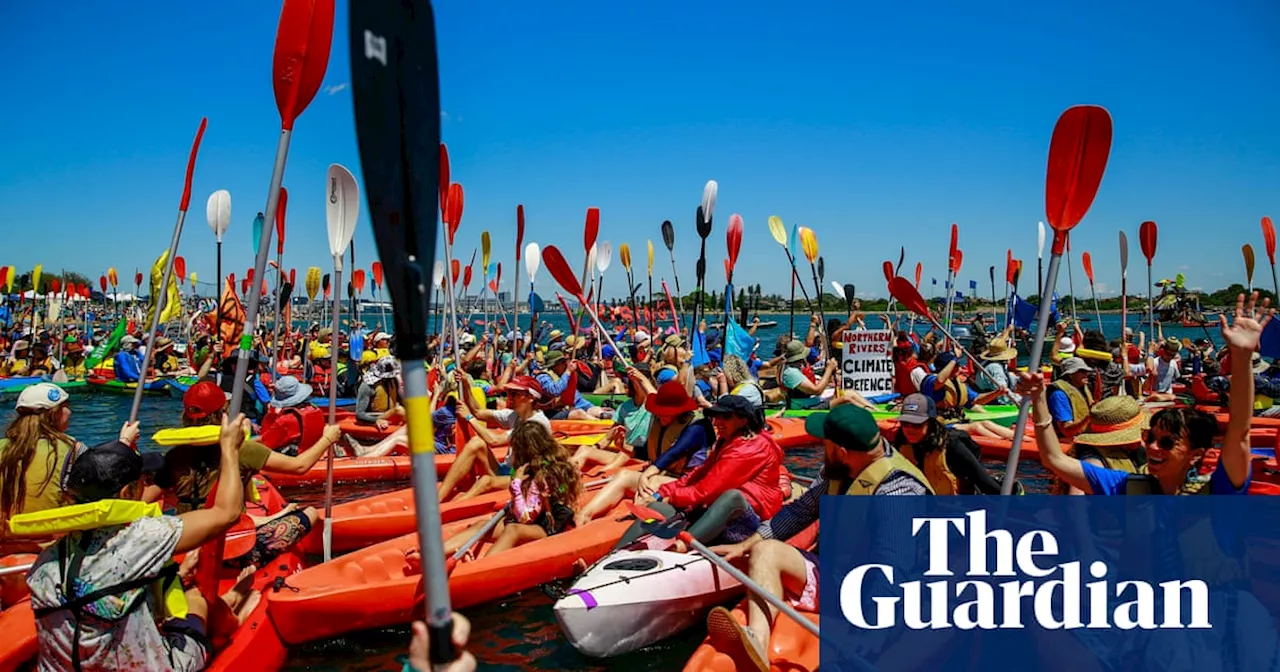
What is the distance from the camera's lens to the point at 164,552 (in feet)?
9.66

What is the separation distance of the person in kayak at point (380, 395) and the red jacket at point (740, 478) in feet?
24.1

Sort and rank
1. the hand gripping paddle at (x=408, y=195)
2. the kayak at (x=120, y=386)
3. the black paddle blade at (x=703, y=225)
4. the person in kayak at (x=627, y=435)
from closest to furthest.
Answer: the hand gripping paddle at (x=408, y=195), the person in kayak at (x=627, y=435), the black paddle blade at (x=703, y=225), the kayak at (x=120, y=386)

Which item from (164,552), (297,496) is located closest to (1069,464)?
(164,552)

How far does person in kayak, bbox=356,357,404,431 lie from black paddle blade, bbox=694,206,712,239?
16.0 ft

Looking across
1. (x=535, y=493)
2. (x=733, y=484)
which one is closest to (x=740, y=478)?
(x=733, y=484)

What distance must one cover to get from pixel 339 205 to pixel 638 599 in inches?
136

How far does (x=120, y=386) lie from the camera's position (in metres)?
19.0

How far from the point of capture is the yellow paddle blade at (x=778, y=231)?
563 inches

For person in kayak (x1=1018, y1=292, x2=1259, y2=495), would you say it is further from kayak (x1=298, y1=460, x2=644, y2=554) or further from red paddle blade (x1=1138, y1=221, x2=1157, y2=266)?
red paddle blade (x1=1138, y1=221, x2=1157, y2=266)

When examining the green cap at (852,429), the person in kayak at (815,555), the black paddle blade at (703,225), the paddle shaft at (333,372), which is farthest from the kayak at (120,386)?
the green cap at (852,429)

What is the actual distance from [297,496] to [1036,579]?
8121 mm

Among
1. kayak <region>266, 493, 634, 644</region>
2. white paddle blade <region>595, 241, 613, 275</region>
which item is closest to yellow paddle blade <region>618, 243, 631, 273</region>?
white paddle blade <region>595, 241, 613, 275</region>

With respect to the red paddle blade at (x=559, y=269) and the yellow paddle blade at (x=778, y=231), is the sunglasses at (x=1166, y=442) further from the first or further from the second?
the yellow paddle blade at (x=778, y=231)

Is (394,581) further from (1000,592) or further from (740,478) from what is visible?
(1000,592)
